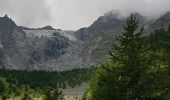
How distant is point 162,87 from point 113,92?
123 inches

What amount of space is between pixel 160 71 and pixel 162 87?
1.06 m

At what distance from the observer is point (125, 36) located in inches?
1117

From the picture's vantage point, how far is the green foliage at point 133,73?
1078 inches

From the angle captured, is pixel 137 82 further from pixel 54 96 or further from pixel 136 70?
pixel 54 96

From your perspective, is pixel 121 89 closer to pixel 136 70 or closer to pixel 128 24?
pixel 136 70

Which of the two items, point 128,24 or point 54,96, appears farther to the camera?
point 54,96

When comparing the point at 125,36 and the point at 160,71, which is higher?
the point at 125,36

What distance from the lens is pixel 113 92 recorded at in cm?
2805

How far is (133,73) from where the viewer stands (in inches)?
1099

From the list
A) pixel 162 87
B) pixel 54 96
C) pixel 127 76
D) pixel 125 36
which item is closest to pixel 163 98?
pixel 162 87

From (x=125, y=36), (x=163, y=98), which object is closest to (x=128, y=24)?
(x=125, y=36)

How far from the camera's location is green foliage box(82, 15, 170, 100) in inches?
1078

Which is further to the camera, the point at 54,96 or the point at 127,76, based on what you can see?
the point at 54,96

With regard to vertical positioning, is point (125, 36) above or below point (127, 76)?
above
